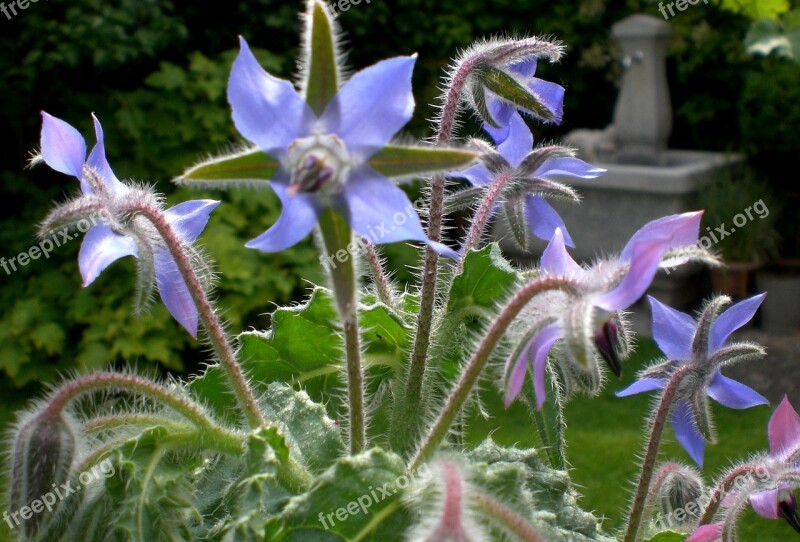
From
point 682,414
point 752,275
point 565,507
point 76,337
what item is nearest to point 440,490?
point 565,507

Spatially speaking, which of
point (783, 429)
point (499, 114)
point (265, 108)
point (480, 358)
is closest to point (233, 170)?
point (265, 108)

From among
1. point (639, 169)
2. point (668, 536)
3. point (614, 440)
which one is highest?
point (668, 536)

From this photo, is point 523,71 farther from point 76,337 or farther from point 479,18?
point 479,18

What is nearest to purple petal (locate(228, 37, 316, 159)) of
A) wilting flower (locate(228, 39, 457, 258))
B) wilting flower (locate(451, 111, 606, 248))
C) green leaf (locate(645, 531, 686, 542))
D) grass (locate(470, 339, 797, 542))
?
wilting flower (locate(228, 39, 457, 258))

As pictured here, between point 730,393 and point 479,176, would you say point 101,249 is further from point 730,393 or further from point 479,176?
point 730,393

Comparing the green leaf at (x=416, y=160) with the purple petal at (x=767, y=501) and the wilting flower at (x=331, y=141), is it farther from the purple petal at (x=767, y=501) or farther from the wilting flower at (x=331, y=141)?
the purple petal at (x=767, y=501)

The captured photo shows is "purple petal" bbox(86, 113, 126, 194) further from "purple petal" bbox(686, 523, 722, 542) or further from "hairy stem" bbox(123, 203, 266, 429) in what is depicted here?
"purple petal" bbox(686, 523, 722, 542)
